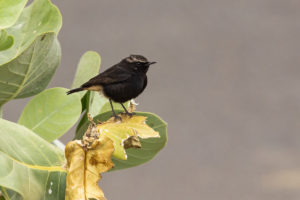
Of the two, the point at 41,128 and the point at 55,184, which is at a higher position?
the point at 41,128

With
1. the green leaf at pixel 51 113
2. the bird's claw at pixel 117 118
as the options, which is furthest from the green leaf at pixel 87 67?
the bird's claw at pixel 117 118

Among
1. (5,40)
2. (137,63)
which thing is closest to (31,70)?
(5,40)

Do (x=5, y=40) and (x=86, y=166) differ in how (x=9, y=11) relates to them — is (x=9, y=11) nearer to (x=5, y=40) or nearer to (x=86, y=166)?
(x=5, y=40)

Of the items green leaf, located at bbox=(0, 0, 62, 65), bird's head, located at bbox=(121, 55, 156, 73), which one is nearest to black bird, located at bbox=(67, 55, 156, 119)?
bird's head, located at bbox=(121, 55, 156, 73)

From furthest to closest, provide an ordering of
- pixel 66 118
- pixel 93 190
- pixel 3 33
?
pixel 66 118 < pixel 3 33 < pixel 93 190

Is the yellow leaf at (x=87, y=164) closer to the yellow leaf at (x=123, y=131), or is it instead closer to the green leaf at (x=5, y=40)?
the yellow leaf at (x=123, y=131)

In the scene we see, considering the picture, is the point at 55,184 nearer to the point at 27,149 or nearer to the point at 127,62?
the point at 27,149

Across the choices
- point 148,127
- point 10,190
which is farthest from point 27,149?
point 148,127
